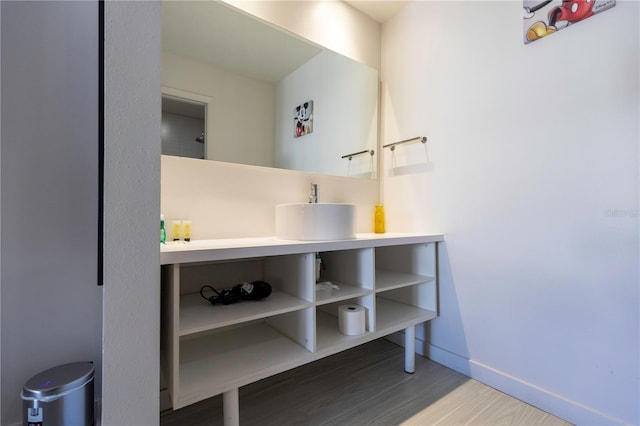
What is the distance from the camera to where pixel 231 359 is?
1148 millimetres

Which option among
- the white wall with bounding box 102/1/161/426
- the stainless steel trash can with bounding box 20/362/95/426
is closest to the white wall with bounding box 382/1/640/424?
the white wall with bounding box 102/1/161/426

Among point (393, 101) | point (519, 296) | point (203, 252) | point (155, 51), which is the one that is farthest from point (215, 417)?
point (393, 101)

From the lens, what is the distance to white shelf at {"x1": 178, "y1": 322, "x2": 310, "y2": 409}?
98cm

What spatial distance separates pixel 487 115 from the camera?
1520mm

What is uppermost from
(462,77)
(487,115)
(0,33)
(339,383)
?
(462,77)

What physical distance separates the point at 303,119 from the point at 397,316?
4.13 ft

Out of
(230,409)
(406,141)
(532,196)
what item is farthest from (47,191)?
(532,196)

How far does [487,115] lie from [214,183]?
1426mm

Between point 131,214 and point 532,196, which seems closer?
point 131,214

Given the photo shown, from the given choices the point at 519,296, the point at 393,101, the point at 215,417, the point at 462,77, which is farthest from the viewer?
the point at 393,101

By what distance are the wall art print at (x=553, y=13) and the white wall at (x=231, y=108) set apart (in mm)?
1286

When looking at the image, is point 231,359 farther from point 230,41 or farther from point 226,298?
point 230,41

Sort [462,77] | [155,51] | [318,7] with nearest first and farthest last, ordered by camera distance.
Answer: [155,51], [462,77], [318,7]

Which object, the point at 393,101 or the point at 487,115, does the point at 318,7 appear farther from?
the point at 487,115
